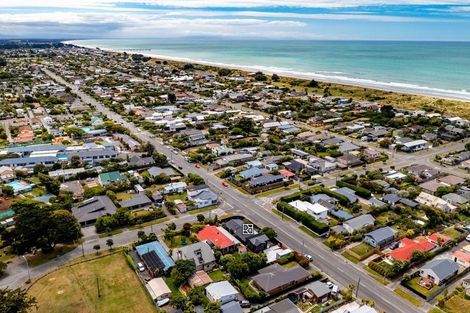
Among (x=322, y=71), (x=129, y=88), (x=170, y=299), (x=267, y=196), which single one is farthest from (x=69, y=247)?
(x=322, y=71)

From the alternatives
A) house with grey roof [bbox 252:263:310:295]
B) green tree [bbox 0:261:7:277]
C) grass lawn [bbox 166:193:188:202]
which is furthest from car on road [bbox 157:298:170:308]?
grass lawn [bbox 166:193:188:202]

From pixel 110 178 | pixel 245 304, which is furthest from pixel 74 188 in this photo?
pixel 245 304

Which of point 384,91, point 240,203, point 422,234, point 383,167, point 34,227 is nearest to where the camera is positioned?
point 34,227

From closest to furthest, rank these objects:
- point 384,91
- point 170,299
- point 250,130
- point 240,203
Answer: point 170,299 < point 240,203 < point 250,130 < point 384,91

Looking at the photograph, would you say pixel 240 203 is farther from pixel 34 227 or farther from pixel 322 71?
pixel 322 71

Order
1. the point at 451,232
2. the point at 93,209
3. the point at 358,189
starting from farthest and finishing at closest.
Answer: the point at 358,189, the point at 93,209, the point at 451,232

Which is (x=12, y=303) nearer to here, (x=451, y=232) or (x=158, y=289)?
(x=158, y=289)

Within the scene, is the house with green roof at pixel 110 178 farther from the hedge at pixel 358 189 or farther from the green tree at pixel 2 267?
the hedge at pixel 358 189
